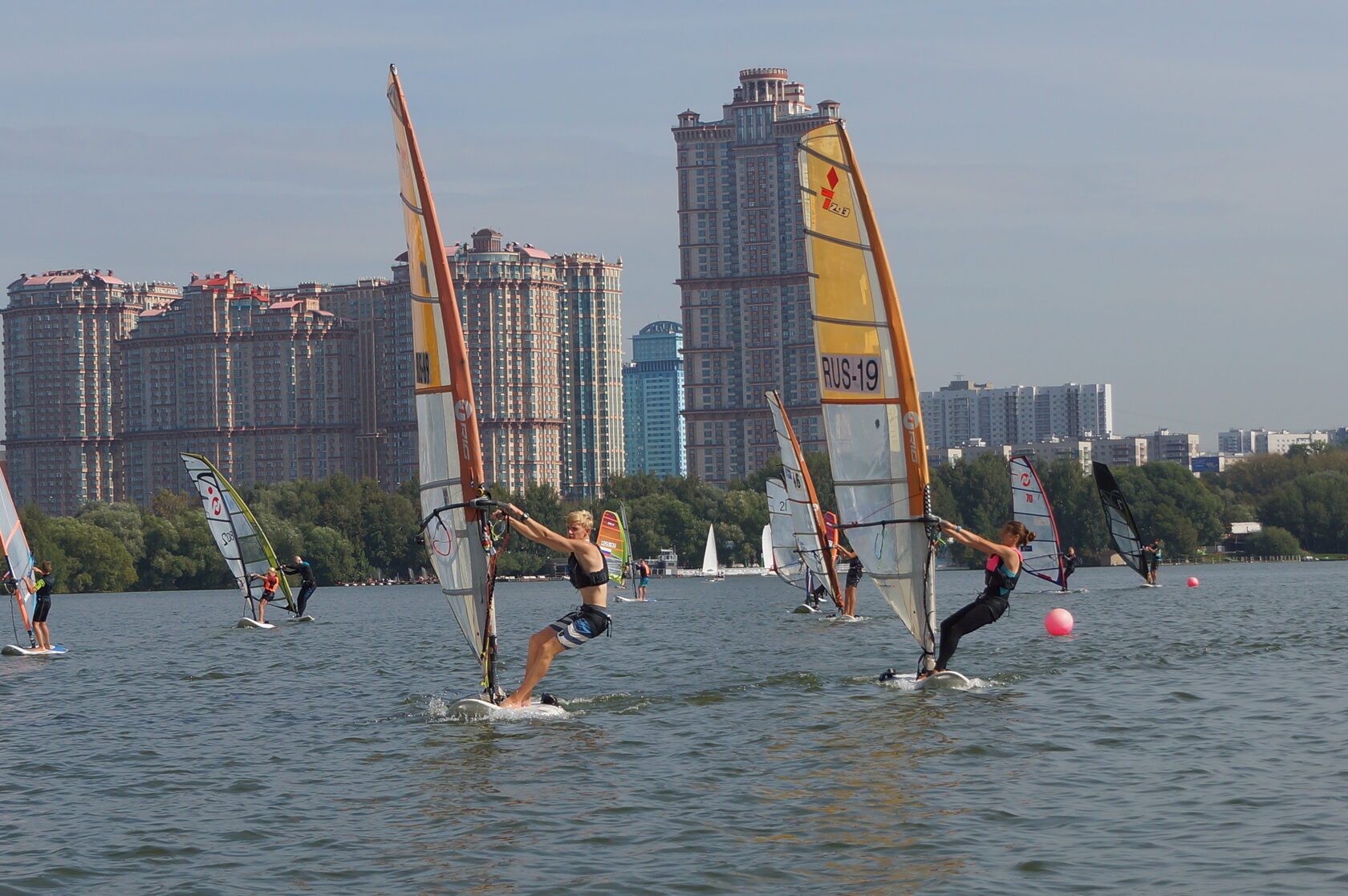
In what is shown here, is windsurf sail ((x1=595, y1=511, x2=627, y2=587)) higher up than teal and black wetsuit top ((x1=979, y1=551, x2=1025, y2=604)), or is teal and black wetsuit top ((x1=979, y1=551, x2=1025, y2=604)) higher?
teal and black wetsuit top ((x1=979, y1=551, x2=1025, y2=604))

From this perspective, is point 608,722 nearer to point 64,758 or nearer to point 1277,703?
point 64,758

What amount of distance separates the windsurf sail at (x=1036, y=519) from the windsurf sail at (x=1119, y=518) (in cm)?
468

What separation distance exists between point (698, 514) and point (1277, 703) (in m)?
109

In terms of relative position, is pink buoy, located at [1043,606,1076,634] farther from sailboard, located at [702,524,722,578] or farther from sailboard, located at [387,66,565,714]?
sailboard, located at [702,524,722,578]

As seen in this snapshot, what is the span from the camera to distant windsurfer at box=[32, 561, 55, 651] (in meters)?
28.5

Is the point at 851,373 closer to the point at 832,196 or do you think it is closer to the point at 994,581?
the point at 832,196

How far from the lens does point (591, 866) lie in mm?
10305

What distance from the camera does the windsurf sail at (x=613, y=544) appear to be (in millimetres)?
59312

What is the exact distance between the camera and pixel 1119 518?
181 feet

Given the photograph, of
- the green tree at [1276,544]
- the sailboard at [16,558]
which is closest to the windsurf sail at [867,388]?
the sailboard at [16,558]

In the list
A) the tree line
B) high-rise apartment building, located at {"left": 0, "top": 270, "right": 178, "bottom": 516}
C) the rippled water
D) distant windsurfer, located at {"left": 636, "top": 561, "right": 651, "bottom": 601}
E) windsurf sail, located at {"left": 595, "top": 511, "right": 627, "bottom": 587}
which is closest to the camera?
the rippled water

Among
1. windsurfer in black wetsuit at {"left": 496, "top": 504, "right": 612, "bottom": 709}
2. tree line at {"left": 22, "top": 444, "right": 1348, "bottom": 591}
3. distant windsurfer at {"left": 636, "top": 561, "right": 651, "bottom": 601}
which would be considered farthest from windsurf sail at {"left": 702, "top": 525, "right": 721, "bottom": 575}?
windsurfer in black wetsuit at {"left": 496, "top": 504, "right": 612, "bottom": 709}

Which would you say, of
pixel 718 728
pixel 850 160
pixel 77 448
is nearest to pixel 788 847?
pixel 718 728

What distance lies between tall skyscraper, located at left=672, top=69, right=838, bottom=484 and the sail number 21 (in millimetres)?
133919
